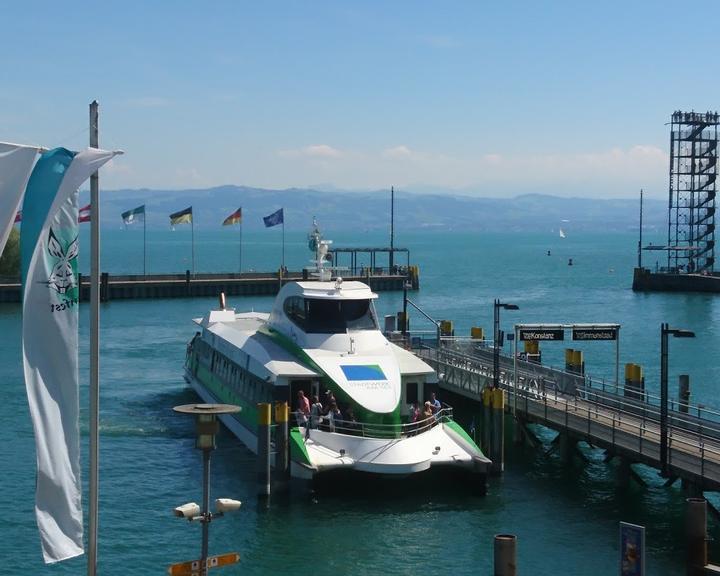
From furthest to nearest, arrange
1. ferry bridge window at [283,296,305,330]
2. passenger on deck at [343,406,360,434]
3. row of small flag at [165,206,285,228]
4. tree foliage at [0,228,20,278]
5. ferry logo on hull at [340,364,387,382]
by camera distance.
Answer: tree foliage at [0,228,20,278] → row of small flag at [165,206,285,228] → ferry bridge window at [283,296,305,330] → ferry logo on hull at [340,364,387,382] → passenger on deck at [343,406,360,434]

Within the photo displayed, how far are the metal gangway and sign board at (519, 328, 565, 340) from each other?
3.47 ft

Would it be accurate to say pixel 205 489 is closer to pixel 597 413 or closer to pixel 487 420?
pixel 487 420

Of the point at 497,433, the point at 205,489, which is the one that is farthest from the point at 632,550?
the point at 497,433

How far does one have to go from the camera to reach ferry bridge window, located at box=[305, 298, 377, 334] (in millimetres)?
39094

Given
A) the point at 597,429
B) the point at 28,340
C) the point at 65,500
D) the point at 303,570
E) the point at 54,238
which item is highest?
the point at 54,238

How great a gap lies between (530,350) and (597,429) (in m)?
16.9

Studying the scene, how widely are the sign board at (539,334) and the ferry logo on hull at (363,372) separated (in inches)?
263

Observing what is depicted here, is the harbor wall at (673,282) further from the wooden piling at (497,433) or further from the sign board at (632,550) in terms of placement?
the sign board at (632,550)

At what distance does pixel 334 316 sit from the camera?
3916cm

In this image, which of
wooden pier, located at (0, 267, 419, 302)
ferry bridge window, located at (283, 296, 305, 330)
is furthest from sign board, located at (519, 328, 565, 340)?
wooden pier, located at (0, 267, 419, 302)

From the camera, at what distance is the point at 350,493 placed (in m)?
33.7

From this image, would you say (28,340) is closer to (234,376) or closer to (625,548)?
(625,548)

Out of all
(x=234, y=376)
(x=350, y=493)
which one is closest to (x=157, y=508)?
A: (x=350, y=493)

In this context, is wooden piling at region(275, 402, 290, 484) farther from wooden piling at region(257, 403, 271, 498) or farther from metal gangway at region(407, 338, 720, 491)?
metal gangway at region(407, 338, 720, 491)
